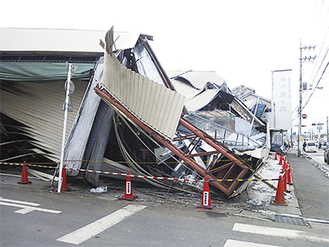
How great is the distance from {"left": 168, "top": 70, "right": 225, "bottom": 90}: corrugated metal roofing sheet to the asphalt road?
46.1 ft

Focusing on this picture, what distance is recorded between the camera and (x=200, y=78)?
2162 cm

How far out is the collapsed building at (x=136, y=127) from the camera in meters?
7.27

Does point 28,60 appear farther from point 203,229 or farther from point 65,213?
point 203,229

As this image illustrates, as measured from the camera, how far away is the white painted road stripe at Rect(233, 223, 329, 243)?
465 cm

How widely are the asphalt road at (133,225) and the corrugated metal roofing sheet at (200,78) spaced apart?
14.1m

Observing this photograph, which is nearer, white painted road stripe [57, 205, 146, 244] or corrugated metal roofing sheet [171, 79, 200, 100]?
white painted road stripe [57, 205, 146, 244]

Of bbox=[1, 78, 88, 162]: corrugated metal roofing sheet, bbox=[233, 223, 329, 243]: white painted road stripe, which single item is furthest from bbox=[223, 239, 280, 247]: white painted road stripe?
bbox=[1, 78, 88, 162]: corrugated metal roofing sheet

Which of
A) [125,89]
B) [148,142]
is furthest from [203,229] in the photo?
[148,142]

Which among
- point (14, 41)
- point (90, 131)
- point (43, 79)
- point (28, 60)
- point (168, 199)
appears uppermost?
point (14, 41)

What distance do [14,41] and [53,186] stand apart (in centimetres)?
623

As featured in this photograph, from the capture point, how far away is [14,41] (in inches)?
414

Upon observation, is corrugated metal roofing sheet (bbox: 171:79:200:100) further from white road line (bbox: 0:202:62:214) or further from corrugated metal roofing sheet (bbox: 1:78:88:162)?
white road line (bbox: 0:202:62:214)

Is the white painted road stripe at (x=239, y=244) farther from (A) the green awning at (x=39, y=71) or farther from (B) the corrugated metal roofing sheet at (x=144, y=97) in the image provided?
(A) the green awning at (x=39, y=71)

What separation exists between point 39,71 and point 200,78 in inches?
566
